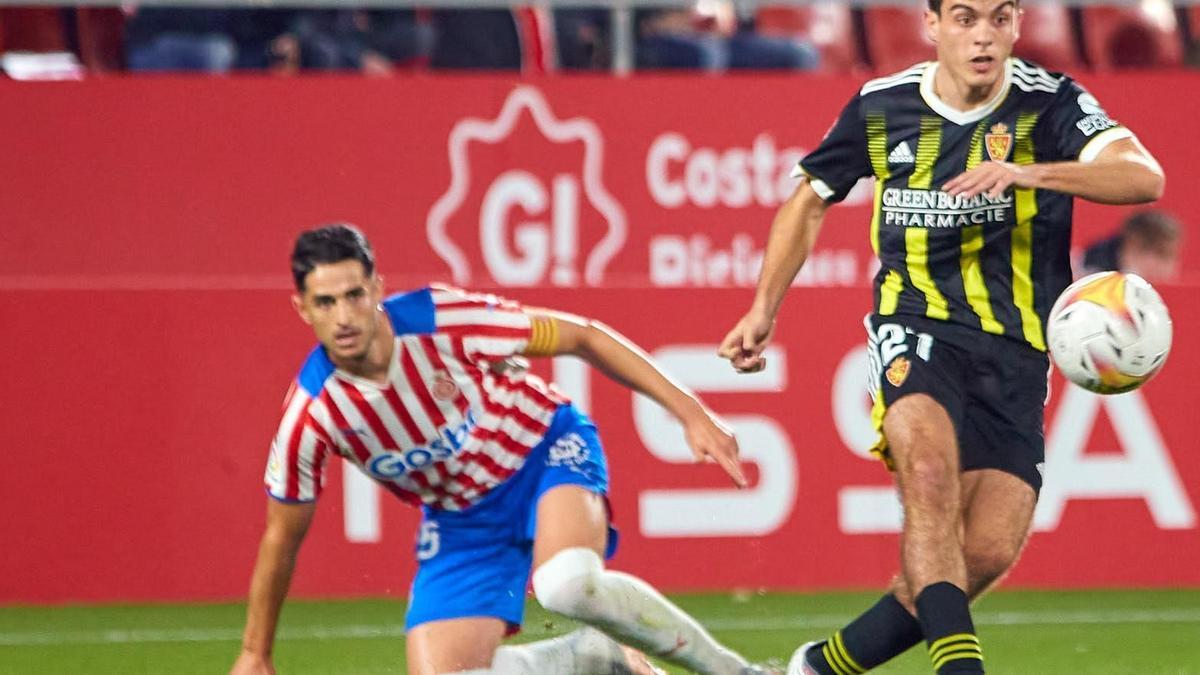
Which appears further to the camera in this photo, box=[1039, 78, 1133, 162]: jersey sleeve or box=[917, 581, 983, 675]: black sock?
box=[1039, 78, 1133, 162]: jersey sleeve

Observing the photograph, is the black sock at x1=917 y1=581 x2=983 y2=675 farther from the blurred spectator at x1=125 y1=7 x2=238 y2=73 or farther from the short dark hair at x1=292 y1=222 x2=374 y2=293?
the blurred spectator at x1=125 y1=7 x2=238 y2=73

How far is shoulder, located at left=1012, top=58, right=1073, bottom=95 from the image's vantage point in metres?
5.48

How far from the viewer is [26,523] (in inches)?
331

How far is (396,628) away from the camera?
26.0 feet

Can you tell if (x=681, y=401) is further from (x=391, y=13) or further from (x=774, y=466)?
(x=391, y=13)

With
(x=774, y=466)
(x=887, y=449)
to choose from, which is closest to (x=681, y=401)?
(x=887, y=449)

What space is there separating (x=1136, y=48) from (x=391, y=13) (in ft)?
14.0

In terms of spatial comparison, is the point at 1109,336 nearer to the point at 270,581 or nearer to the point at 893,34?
the point at 270,581

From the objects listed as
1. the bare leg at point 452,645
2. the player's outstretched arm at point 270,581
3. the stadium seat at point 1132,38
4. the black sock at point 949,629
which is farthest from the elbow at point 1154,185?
the stadium seat at point 1132,38

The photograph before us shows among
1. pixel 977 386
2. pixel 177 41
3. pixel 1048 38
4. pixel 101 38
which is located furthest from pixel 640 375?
pixel 1048 38

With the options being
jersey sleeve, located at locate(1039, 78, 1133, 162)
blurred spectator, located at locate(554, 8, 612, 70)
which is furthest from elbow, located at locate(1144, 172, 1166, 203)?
blurred spectator, located at locate(554, 8, 612, 70)

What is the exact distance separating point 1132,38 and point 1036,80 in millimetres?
6954

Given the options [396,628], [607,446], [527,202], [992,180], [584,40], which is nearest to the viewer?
[992,180]

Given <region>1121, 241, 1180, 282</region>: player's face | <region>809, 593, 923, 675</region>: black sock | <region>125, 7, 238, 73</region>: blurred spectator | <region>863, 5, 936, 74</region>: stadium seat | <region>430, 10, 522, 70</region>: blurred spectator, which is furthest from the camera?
<region>863, 5, 936, 74</region>: stadium seat
